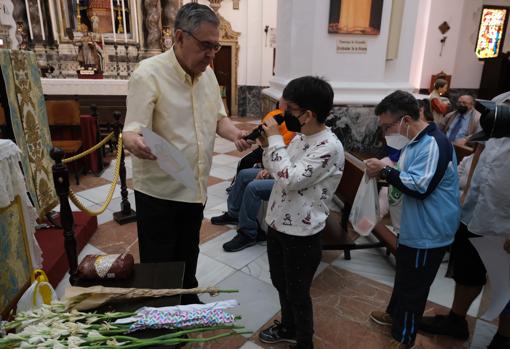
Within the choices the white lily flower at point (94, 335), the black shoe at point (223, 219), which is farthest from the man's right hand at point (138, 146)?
the black shoe at point (223, 219)

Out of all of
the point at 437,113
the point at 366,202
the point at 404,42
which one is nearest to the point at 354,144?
the point at 437,113

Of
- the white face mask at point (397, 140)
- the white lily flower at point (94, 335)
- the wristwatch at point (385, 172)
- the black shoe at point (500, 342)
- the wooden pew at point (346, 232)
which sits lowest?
the black shoe at point (500, 342)

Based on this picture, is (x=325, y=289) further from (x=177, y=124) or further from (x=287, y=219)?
(x=177, y=124)

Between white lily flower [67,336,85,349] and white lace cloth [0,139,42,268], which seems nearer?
white lily flower [67,336,85,349]

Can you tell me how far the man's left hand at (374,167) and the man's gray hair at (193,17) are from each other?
3.33 feet

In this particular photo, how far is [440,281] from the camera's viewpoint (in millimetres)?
2678

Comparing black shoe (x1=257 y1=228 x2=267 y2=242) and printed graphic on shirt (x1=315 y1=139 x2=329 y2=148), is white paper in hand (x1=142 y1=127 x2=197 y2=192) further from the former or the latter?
black shoe (x1=257 y1=228 x2=267 y2=242)

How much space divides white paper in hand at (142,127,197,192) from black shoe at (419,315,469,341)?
1674mm

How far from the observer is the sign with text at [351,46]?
173 inches

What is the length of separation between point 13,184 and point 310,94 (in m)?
1.85

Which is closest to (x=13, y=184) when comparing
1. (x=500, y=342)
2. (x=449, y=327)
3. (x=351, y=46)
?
(x=449, y=327)

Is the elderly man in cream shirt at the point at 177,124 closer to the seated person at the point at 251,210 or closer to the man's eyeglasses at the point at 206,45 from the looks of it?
the man's eyeglasses at the point at 206,45

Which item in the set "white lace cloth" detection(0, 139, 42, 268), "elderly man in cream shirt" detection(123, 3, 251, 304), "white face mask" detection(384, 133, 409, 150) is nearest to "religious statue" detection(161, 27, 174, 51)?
"white lace cloth" detection(0, 139, 42, 268)

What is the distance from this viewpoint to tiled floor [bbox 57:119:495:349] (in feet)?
6.76
